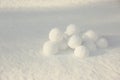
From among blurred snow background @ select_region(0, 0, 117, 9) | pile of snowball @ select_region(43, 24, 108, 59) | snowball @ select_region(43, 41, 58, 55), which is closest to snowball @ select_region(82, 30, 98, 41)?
pile of snowball @ select_region(43, 24, 108, 59)

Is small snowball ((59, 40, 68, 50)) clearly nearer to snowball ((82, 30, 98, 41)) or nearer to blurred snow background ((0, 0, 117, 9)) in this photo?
snowball ((82, 30, 98, 41))

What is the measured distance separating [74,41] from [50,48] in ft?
0.58

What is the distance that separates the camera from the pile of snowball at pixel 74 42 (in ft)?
6.77

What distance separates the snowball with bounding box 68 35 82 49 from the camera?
208cm

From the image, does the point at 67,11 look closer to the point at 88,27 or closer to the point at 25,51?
the point at 88,27

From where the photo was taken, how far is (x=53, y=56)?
6.84ft

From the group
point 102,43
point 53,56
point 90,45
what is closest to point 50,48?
point 53,56

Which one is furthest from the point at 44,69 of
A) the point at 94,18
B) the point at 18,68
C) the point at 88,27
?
the point at 94,18

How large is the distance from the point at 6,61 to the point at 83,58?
0.54m

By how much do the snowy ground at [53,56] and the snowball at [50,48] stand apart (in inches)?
1.7

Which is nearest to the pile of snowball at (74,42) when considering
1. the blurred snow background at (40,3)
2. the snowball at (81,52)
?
the snowball at (81,52)

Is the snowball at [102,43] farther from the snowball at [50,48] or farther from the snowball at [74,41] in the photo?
the snowball at [50,48]

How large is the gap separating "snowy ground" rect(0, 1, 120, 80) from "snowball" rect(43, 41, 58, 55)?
1.7 inches

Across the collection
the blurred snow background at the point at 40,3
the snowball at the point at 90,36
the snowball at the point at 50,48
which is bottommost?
the snowball at the point at 50,48
